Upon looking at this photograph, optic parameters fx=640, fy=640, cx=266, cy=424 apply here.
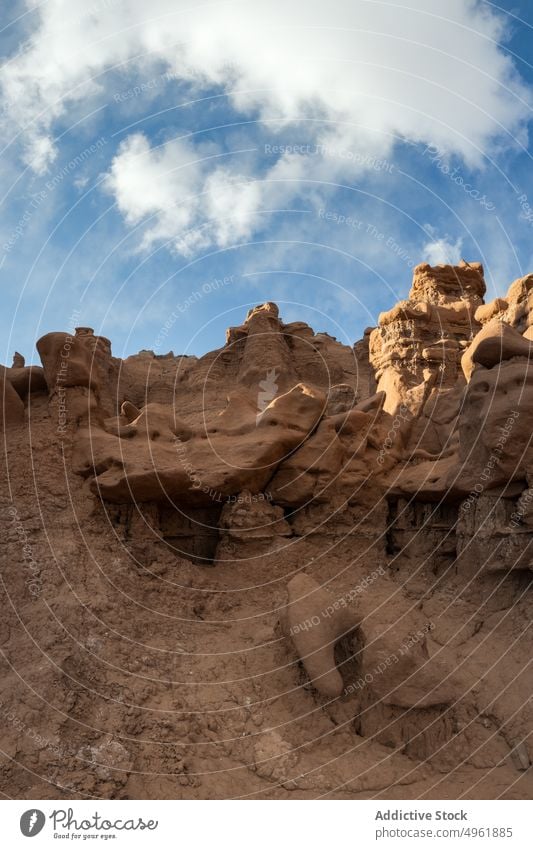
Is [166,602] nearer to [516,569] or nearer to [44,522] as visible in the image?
[44,522]

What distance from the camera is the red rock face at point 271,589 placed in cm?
644

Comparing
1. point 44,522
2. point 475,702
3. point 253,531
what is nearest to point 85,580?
point 44,522

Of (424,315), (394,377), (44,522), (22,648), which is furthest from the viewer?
(424,315)

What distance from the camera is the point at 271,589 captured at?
9.45 metres

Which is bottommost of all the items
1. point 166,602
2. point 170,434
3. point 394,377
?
point 166,602

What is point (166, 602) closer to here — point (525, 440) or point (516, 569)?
point (516, 569)

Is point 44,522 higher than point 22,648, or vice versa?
point 44,522

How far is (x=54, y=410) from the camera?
985 centimetres

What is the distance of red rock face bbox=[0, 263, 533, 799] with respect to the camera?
6438 mm

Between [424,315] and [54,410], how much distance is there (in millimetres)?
10809

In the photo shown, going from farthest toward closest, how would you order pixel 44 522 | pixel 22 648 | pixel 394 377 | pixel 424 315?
pixel 424 315 < pixel 394 377 < pixel 44 522 < pixel 22 648

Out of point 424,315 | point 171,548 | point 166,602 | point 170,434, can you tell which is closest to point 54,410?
point 170,434

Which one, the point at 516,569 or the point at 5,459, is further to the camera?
the point at 5,459

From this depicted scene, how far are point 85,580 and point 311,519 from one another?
Result: 12.3 ft
